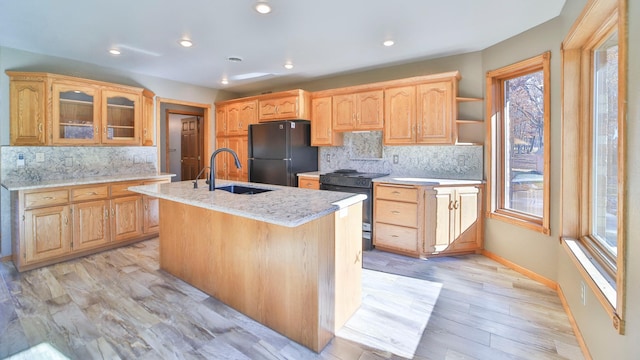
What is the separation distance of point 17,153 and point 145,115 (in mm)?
1426

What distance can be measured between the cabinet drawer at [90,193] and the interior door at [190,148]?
266 centimetres

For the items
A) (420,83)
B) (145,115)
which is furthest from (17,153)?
(420,83)

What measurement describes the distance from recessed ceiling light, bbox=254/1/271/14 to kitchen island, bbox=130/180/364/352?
1484 millimetres

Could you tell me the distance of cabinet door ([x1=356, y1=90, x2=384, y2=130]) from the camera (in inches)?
152

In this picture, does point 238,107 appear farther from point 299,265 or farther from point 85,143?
point 299,265

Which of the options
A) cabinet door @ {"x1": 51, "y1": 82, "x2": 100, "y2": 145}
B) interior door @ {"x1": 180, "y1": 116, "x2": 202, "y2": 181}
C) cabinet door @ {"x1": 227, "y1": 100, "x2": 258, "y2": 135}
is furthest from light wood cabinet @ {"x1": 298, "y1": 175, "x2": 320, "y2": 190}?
interior door @ {"x1": 180, "y1": 116, "x2": 202, "y2": 181}

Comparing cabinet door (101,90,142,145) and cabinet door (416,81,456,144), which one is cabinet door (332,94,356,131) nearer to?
cabinet door (416,81,456,144)

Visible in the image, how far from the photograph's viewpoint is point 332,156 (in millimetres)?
4676

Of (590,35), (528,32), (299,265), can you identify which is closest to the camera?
(299,265)

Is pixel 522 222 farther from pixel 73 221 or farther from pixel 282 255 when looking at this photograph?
pixel 73 221

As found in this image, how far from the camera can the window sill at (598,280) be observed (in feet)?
4.41

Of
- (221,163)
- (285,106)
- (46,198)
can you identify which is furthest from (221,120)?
(46,198)

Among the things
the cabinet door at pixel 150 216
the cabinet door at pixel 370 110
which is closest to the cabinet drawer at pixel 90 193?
the cabinet door at pixel 150 216

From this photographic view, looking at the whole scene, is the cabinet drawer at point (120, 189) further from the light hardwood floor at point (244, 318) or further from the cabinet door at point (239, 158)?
the cabinet door at point (239, 158)
